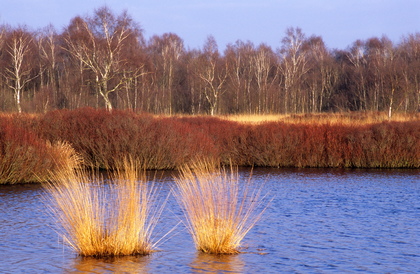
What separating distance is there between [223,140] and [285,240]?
14847 millimetres

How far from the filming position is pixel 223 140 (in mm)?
24469

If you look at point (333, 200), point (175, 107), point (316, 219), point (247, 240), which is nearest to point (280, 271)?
point (247, 240)

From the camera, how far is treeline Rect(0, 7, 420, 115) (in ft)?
124

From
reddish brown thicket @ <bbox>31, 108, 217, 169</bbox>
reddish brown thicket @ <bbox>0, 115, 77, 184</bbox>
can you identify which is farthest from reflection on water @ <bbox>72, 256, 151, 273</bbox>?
reddish brown thicket @ <bbox>31, 108, 217, 169</bbox>

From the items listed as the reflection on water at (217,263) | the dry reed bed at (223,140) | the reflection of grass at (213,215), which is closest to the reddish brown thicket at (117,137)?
the dry reed bed at (223,140)

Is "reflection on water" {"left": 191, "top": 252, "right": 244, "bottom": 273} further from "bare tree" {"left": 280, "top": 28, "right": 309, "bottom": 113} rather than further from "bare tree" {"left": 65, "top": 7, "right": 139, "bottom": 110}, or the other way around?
"bare tree" {"left": 280, "top": 28, "right": 309, "bottom": 113}

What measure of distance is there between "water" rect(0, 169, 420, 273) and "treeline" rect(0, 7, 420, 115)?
72.3ft

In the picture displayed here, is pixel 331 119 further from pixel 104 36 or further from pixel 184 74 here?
pixel 184 74

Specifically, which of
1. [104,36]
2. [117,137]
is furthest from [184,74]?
[117,137]

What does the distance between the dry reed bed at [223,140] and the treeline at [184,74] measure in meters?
12.4

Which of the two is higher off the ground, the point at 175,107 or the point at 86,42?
the point at 86,42

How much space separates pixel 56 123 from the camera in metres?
21.5

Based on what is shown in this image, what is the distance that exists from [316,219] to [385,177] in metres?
8.95

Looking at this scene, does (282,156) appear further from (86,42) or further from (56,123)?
(86,42)
